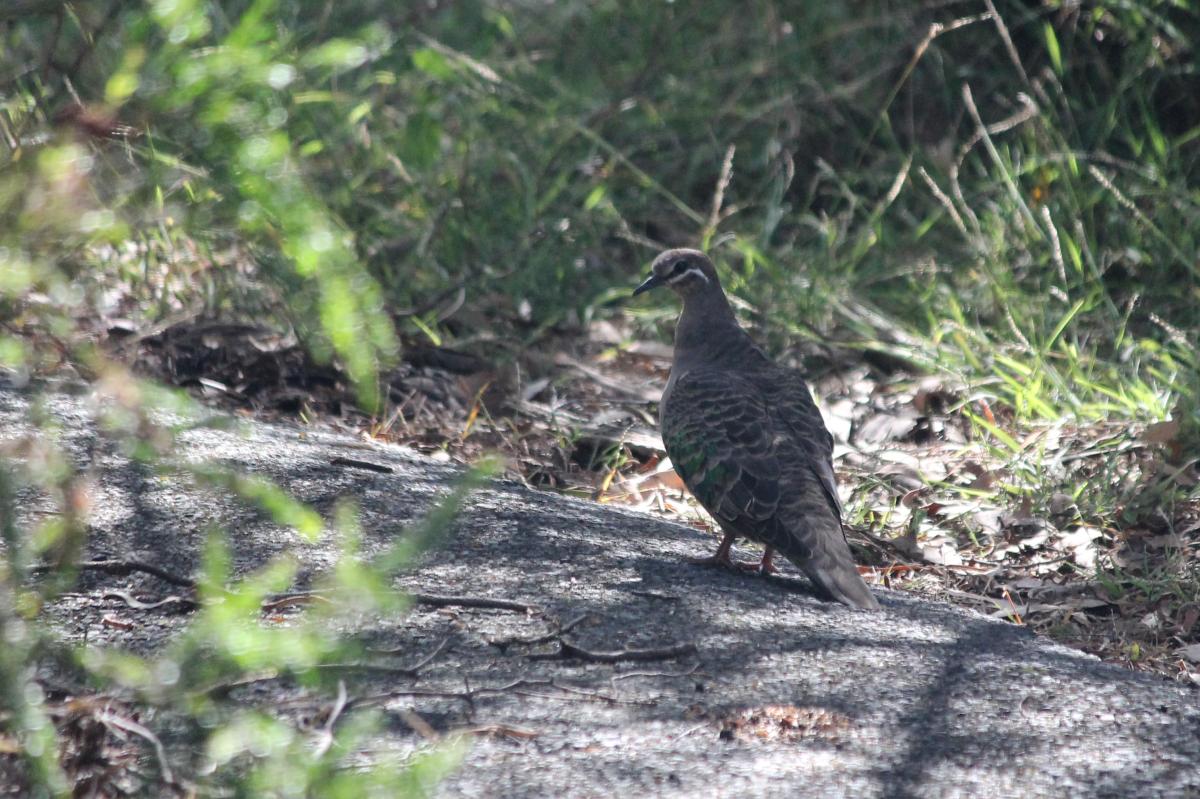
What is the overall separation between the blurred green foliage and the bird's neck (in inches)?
47.1

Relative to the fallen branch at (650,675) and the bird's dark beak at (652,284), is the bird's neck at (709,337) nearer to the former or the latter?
the bird's dark beak at (652,284)

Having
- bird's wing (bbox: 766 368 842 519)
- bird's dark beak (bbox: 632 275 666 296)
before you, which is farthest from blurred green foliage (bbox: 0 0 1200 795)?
bird's wing (bbox: 766 368 842 519)

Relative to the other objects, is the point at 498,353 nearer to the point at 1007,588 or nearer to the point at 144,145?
the point at 1007,588

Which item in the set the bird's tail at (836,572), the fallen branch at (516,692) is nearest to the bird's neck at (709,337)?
the bird's tail at (836,572)

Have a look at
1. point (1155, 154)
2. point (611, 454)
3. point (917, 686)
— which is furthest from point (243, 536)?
point (1155, 154)

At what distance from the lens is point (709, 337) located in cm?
491

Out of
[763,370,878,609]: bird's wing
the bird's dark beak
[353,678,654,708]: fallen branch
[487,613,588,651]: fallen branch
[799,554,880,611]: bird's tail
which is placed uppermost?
the bird's dark beak

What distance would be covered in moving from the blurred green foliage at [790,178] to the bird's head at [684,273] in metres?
1.14

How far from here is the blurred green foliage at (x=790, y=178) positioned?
582 centimetres

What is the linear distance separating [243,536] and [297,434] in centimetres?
110

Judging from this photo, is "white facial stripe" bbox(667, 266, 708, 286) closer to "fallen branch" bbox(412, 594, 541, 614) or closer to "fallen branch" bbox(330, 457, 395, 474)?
"fallen branch" bbox(330, 457, 395, 474)

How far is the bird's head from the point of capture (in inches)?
202

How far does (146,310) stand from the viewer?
5.69 m

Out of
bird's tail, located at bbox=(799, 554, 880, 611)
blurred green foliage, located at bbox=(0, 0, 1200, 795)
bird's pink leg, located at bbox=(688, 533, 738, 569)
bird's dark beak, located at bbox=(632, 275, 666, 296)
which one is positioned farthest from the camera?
blurred green foliage, located at bbox=(0, 0, 1200, 795)
